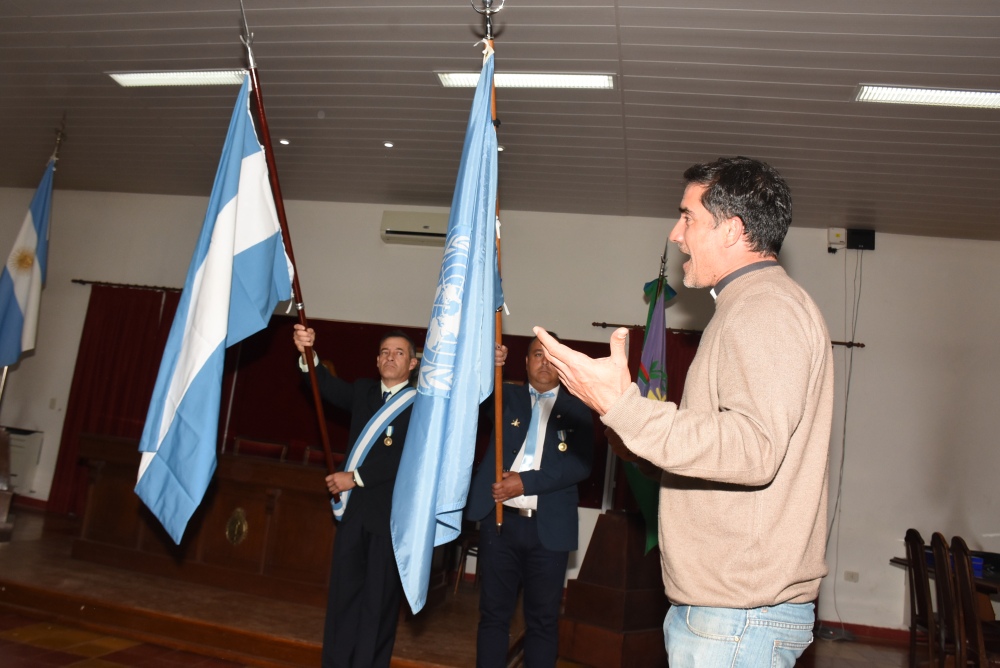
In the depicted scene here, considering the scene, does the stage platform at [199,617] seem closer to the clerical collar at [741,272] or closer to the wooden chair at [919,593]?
the wooden chair at [919,593]

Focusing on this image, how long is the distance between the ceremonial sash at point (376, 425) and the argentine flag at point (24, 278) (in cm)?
384

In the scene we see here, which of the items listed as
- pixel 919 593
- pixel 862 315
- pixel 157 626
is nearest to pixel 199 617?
pixel 157 626

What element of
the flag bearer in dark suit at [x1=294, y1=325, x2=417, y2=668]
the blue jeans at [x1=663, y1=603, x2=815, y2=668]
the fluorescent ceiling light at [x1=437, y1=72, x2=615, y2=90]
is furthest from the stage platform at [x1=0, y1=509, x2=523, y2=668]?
the fluorescent ceiling light at [x1=437, y1=72, x2=615, y2=90]

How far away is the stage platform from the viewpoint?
3.79m

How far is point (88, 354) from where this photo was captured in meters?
7.40

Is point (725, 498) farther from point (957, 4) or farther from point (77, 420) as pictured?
point (77, 420)

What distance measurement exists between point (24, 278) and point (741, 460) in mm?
6286

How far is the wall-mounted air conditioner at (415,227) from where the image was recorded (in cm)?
679

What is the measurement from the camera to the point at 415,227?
268 inches

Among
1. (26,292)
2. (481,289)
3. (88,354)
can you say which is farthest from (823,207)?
(88,354)

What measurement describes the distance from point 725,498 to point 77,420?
294 inches

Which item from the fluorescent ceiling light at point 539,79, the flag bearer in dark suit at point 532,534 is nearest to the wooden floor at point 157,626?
the flag bearer in dark suit at point 532,534

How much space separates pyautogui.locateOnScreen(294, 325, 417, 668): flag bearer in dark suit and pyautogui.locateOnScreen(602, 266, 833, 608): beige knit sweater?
1983mm

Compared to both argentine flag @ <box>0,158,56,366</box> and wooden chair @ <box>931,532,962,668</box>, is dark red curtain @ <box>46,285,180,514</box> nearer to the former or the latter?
argentine flag @ <box>0,158,56,366</box>
